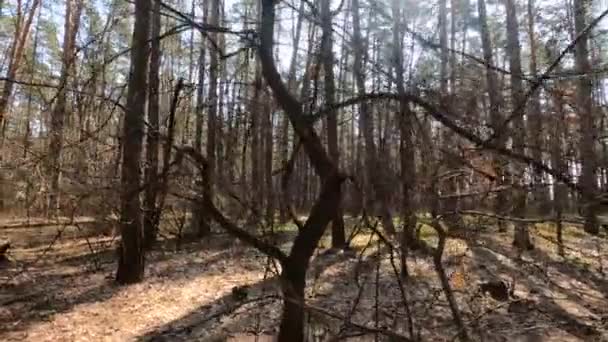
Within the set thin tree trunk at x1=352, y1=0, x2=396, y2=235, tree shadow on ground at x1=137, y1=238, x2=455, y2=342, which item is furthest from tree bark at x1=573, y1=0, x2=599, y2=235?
tree shadow on ground at x1=137, y1=238, x2=455, y2=342

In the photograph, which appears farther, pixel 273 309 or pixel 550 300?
pixel 550 300

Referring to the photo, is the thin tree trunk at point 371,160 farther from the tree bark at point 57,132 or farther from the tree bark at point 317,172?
the tree bark at point 57,132

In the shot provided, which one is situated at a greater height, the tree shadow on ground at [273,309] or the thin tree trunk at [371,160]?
the thin tree trunk at [371,160]

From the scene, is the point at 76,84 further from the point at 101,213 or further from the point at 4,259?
the point at 4,259

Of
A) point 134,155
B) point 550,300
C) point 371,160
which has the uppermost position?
point 134,155

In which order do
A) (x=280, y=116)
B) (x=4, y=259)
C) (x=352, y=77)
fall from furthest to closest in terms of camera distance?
1. (x=4, y=259)
2. (x=280, y=116)
3. (x=352, y=77)

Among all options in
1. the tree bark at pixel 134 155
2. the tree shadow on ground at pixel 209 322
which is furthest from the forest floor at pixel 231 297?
the tree bark at pixel 134 155

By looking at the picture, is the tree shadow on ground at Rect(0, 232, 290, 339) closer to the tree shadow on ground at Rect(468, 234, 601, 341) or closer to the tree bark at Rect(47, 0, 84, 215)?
the tree bark at Rect(47, 0, 84, 215)

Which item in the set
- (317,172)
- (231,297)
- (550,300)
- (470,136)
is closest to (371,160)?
(470,136)

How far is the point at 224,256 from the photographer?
1006 centimetres

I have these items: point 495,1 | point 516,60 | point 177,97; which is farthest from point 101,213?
point 495,1

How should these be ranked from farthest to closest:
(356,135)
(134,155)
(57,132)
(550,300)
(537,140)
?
(550,300) < (134,155) < (57,132) < (356,135) < (537,140)

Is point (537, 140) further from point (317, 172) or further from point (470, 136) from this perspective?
point (317, 172)

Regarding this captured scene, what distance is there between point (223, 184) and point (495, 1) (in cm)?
1315
